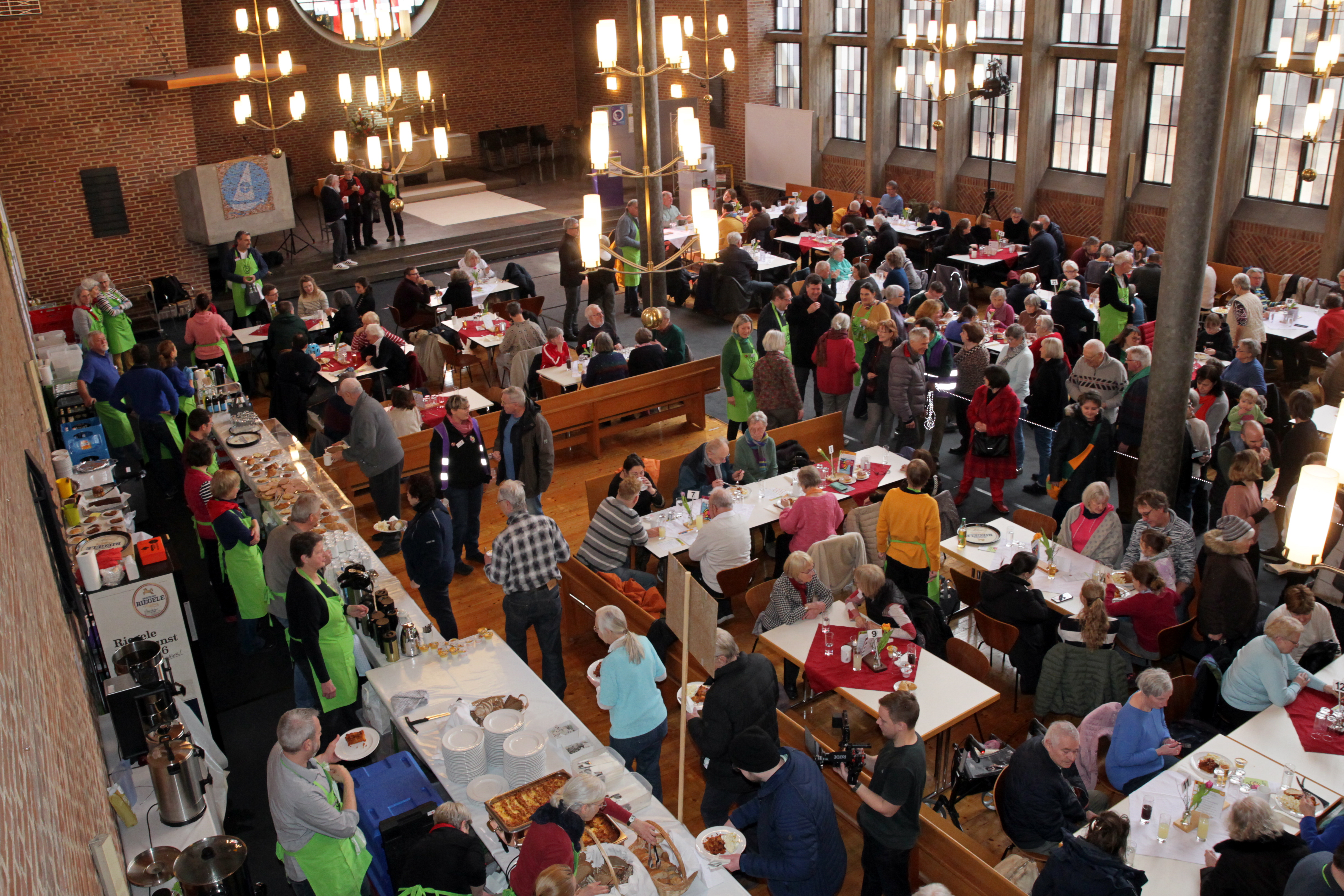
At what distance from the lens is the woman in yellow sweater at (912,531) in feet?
23.3

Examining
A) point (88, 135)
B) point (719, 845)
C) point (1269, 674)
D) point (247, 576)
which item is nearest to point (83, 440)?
point (247, 576)

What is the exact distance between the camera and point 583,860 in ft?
14.8

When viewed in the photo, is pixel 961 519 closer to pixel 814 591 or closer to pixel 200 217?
pixel 814 591

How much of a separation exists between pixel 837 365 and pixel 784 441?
1.12 m

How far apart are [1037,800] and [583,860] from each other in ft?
7.10

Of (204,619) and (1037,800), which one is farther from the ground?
(1037,800)

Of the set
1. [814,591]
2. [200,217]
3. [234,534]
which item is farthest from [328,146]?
[814,591]

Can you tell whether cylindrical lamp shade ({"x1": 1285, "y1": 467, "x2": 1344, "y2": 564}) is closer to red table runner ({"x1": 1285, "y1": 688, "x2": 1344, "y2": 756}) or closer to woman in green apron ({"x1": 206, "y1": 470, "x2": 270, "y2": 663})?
red table runner ({"x1": 1285, "y1": 688, "x2": 1344, "y2": 756})

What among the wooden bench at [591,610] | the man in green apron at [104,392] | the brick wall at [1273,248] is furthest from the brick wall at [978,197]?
the man in green apron at [104,392]

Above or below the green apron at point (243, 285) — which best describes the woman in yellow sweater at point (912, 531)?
below

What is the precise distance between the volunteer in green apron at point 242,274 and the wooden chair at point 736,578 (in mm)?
8643

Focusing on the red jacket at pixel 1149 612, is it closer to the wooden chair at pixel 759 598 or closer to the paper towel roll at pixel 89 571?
the wooden chair at pixel 759 598

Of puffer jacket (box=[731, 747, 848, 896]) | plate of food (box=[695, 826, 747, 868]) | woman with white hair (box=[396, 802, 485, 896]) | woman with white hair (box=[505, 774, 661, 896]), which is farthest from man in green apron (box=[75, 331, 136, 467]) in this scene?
puffer jacket (box=[731, 747, 848, 896])

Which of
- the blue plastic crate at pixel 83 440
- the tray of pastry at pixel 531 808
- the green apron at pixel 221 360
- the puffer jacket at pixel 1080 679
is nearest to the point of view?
the tray of pastry at pixel 531 808
